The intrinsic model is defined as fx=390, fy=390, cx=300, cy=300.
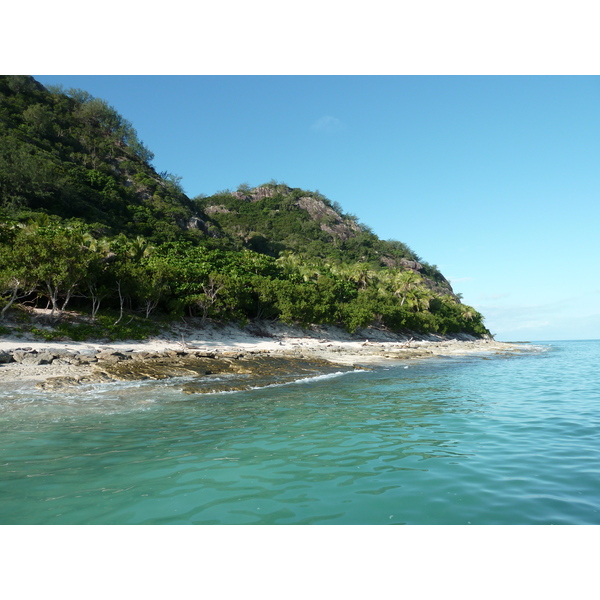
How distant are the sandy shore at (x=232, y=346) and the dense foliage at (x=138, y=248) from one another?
2071 millimetres

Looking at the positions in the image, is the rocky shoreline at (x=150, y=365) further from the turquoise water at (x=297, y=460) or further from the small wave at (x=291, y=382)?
the turquoise water at (x=297, y=460)

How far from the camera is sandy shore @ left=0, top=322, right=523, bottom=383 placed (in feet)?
65.4

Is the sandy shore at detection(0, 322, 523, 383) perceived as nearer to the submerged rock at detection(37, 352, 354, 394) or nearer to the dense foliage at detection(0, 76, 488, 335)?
the submerged rock at detection(37, 352, 354, 394)

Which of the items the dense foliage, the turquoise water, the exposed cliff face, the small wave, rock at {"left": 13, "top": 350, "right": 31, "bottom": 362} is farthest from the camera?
the exposed cliff face

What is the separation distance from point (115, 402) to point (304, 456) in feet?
29.7

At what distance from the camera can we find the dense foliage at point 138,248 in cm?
3234

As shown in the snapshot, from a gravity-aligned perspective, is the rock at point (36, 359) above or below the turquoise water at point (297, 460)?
below

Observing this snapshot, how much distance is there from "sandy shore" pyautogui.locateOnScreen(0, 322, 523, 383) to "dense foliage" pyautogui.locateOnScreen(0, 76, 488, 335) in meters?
2.07

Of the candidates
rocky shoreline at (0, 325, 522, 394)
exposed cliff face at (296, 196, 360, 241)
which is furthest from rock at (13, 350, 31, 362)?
exposed cliff face at (296, 196, 360, 241)

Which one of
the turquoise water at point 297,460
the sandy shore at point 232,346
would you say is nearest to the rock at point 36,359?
the sandy shore at point 232,346
